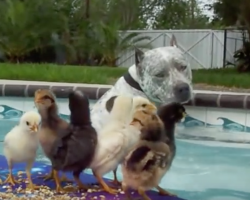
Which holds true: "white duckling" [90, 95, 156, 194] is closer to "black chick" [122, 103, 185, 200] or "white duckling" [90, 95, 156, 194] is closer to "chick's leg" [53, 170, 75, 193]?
"black chick" [122, 103, 185, 200]

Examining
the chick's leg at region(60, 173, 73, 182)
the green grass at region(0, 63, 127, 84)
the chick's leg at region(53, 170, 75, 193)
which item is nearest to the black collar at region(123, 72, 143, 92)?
the chick's leg at region(60, 173, 73, 182)

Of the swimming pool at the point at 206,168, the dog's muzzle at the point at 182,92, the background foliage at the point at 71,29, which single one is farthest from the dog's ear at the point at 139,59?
the background foliage at the point at 71,29

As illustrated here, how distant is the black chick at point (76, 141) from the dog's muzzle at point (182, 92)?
0.91 m

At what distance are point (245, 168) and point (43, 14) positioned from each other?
698cm

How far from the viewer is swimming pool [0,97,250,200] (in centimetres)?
288

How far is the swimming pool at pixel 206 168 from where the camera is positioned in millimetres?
2885

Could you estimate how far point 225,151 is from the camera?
408 centimetres

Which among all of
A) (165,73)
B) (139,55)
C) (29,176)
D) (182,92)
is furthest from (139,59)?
(29,176)

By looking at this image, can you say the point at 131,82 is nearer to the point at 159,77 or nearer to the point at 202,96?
the point at 159,77

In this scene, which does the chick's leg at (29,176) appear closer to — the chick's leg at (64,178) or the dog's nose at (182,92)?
the chick's leg at (64,178)

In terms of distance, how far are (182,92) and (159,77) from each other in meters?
0.15

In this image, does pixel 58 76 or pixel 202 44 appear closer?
pixel 58 76

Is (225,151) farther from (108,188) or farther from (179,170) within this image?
(108,188)

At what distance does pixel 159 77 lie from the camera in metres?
2.95
